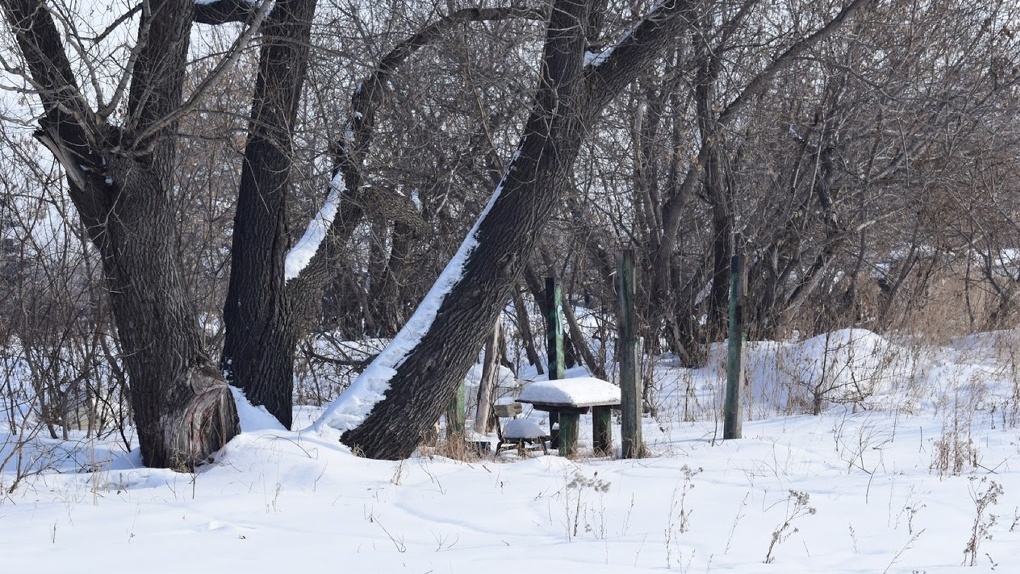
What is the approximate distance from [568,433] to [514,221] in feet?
6.33

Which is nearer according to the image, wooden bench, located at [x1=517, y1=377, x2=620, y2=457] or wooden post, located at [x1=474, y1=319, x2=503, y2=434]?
wooden bench, located at [x1=517, y1=377, x2=620, y2=457]

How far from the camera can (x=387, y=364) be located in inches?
254

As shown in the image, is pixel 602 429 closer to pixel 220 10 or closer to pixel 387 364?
pixel 387 364

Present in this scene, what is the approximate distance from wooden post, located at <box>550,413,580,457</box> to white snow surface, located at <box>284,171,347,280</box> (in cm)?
239

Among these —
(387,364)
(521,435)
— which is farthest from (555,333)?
(387,364)

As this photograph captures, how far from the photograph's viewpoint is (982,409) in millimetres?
8766

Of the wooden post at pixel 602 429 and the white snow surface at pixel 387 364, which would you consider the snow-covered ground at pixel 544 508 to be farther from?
the wooden post at pixel 602 429

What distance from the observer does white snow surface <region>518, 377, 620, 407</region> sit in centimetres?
713

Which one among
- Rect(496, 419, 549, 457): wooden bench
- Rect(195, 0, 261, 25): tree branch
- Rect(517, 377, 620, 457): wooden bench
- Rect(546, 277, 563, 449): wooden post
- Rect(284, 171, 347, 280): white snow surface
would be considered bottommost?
Rect(496, 419, 549, 457): wooden bench

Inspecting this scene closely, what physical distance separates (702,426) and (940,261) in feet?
19.7

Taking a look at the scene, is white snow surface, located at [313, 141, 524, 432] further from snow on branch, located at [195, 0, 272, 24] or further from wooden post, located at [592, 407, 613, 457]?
snow on branch, located at [195, 0, 272, 24]

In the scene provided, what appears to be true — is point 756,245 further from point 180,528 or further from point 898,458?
point 180,528

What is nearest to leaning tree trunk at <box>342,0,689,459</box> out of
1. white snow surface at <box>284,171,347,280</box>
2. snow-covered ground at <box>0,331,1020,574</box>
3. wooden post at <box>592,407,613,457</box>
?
snow-covered ground at <box>0,331,1020,574</box>

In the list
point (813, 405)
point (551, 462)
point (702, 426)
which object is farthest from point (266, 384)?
point (813, 405)
